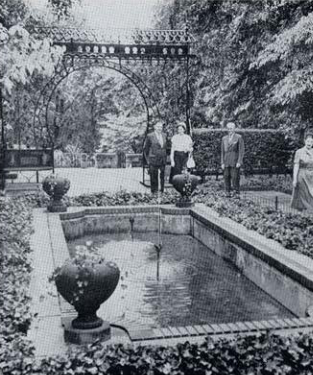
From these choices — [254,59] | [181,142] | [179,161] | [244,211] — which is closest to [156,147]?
[181,142]

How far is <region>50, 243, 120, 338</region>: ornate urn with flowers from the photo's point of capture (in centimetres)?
516

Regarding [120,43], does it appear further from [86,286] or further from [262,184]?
[86,286]

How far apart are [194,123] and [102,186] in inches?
314

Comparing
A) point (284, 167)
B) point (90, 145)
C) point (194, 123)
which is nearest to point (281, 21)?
point (284, 167)

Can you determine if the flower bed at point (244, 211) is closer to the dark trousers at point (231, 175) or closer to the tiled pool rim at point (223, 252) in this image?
the tiled pool rim at point (223, 252)

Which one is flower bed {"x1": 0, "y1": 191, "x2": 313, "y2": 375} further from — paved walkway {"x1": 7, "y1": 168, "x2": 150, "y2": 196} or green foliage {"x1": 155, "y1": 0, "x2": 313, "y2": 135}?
paved walkway {"x1": 7, "y1": 168, "x2": 150, "y2": 196}

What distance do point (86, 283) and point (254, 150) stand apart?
13502 mm

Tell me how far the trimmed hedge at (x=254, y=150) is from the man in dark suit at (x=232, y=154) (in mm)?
3155

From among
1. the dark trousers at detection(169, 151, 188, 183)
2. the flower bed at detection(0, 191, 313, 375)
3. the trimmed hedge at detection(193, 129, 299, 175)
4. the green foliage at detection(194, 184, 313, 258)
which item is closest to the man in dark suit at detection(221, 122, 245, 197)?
the green foliage at detection(194, 184, 313, 258)

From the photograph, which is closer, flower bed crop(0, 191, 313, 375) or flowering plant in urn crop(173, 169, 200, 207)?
flower bed crop(0, 191, 313, 375)

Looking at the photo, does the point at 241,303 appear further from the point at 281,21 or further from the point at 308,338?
the point at 281,21

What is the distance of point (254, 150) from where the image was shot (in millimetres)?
17969

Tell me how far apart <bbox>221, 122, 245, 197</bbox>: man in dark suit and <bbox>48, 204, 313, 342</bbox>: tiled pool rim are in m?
1.75

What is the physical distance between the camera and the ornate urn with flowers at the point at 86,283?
516 cm
